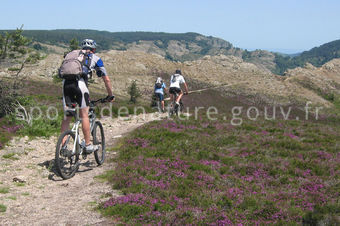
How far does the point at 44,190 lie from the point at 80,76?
2984 mm

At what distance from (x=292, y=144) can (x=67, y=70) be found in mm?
9414

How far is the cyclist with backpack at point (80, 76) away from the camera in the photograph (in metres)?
7.54

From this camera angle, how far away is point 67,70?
7488mm

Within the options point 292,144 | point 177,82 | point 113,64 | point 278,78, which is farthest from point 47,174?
point 278,78

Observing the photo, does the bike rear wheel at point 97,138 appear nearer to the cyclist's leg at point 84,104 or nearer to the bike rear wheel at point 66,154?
the cyclist's leg at point 84,104

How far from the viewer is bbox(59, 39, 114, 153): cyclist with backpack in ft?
24.7

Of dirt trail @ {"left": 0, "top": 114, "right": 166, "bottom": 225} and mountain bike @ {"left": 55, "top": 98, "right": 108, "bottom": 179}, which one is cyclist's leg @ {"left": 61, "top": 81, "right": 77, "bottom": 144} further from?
dirt trail @ {"left": 0, "top": 114, "right": 166, "bottom": 225}

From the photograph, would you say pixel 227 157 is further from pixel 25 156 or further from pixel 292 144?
pixel 25 156

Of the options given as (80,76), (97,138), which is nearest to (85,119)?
(80,76)

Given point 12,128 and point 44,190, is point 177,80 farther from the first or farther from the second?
point 44,190

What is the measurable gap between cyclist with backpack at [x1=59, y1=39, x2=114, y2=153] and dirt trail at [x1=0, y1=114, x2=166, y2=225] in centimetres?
116

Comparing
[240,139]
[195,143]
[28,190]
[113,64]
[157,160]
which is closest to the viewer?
[28,190]

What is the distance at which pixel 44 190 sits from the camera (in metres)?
7.42

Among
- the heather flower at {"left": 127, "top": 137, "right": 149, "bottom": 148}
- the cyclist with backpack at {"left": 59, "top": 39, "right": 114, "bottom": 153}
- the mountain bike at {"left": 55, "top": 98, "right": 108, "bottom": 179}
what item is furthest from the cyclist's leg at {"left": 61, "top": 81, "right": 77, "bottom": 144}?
the heather flower at {"left": 127, "top": 137, "right": 149, "bottom": 148}
